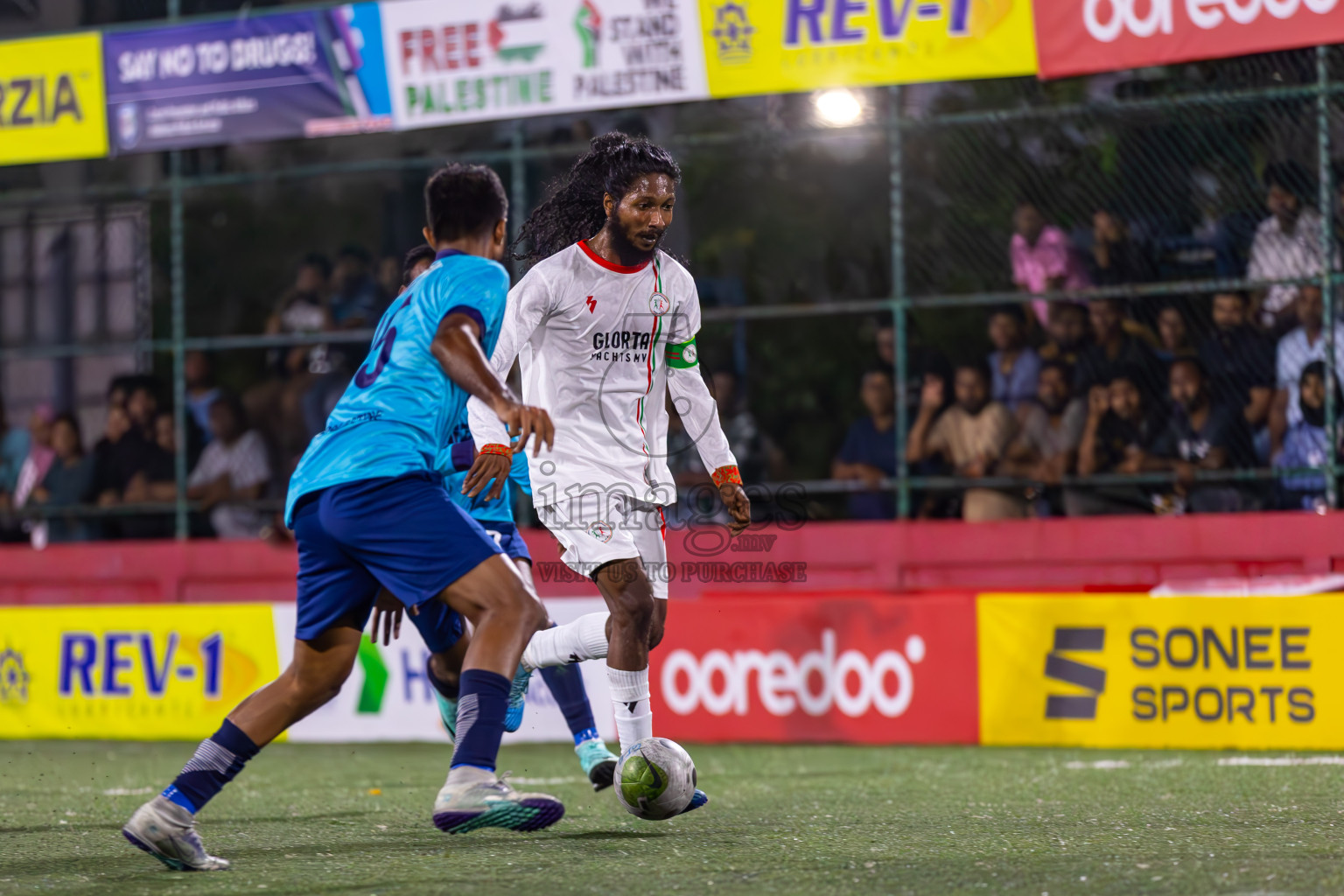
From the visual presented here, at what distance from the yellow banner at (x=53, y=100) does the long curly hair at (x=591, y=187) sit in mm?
7005

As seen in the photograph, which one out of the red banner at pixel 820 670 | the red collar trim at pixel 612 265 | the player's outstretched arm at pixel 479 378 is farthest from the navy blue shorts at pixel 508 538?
the red banner at pixel 820 670

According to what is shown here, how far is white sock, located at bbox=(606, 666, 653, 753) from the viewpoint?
5.86 metres

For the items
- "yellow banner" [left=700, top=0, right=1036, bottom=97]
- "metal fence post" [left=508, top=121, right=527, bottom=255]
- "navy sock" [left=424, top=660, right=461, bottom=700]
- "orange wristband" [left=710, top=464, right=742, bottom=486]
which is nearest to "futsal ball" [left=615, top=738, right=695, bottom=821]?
"navy sock" [left=424, top=660, right=461, bottom=700]

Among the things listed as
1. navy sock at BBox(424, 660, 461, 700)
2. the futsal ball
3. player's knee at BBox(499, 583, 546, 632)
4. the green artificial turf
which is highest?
player's knee at BBox(499, 583, 546, 632)

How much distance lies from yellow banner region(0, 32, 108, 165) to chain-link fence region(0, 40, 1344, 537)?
0.68 m

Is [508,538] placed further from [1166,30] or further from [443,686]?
[1166,30]

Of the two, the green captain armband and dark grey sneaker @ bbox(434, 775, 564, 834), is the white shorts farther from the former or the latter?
dark grey sneaker @ bbox(434, 775, 564, 834)

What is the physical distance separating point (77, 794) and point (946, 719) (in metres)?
4.19

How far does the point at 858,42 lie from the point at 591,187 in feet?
16.0

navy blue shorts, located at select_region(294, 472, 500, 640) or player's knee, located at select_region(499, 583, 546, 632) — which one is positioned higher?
navy blue shorts, located at select_region(294, 472, 500, 640)

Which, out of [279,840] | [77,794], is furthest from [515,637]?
[77,794]

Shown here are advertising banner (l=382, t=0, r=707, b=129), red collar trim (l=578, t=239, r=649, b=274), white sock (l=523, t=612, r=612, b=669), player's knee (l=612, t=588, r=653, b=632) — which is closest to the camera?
player's knee (l=612, t=588, r=653, b=632)

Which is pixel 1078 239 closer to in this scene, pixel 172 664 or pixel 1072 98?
pixel 1072 98

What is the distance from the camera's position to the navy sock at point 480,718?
4.75m
